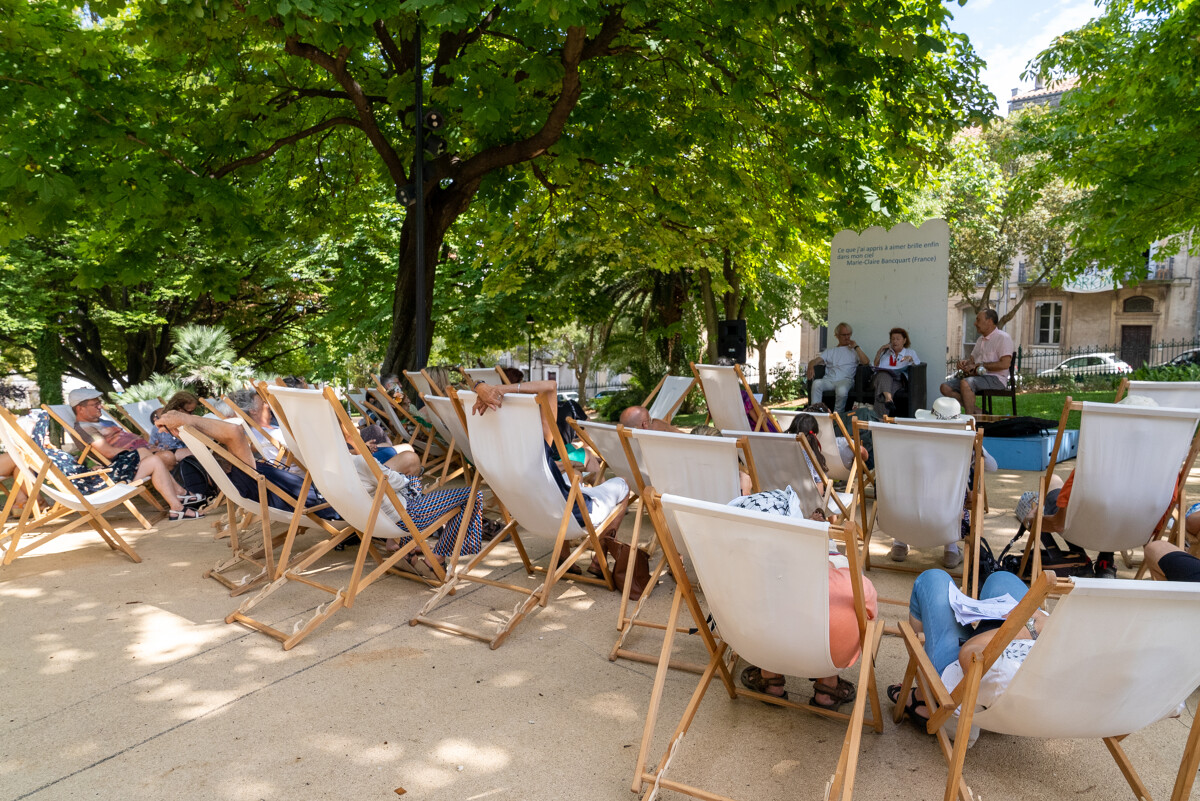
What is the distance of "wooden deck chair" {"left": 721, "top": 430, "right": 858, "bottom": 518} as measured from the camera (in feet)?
12.3

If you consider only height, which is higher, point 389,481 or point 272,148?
point 272,148

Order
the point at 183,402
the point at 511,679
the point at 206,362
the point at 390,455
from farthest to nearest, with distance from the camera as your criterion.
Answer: the point at 206,362 → the point at 390,455 → the point at 183,402 → the point at 511,679

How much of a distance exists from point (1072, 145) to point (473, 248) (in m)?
8.80

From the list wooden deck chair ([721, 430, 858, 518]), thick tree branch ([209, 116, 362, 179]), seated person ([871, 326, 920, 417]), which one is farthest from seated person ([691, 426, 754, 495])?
thick tree branch ([209, 116, 362, 179])

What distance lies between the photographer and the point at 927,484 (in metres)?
3.69

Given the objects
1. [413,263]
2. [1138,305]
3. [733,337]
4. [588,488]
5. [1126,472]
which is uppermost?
[1138,305]

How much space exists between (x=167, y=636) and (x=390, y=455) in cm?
197

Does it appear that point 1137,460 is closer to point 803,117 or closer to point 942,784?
point 942,784

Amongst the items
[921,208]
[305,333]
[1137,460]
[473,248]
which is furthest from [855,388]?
[305,333]

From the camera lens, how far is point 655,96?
27.8 ft

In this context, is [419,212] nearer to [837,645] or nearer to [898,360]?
[898,360]

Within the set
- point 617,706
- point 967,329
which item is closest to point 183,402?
point 617,706

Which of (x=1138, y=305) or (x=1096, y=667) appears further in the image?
(x=1138, y=305)

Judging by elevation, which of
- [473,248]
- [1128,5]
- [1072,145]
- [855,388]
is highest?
[1128,5]
